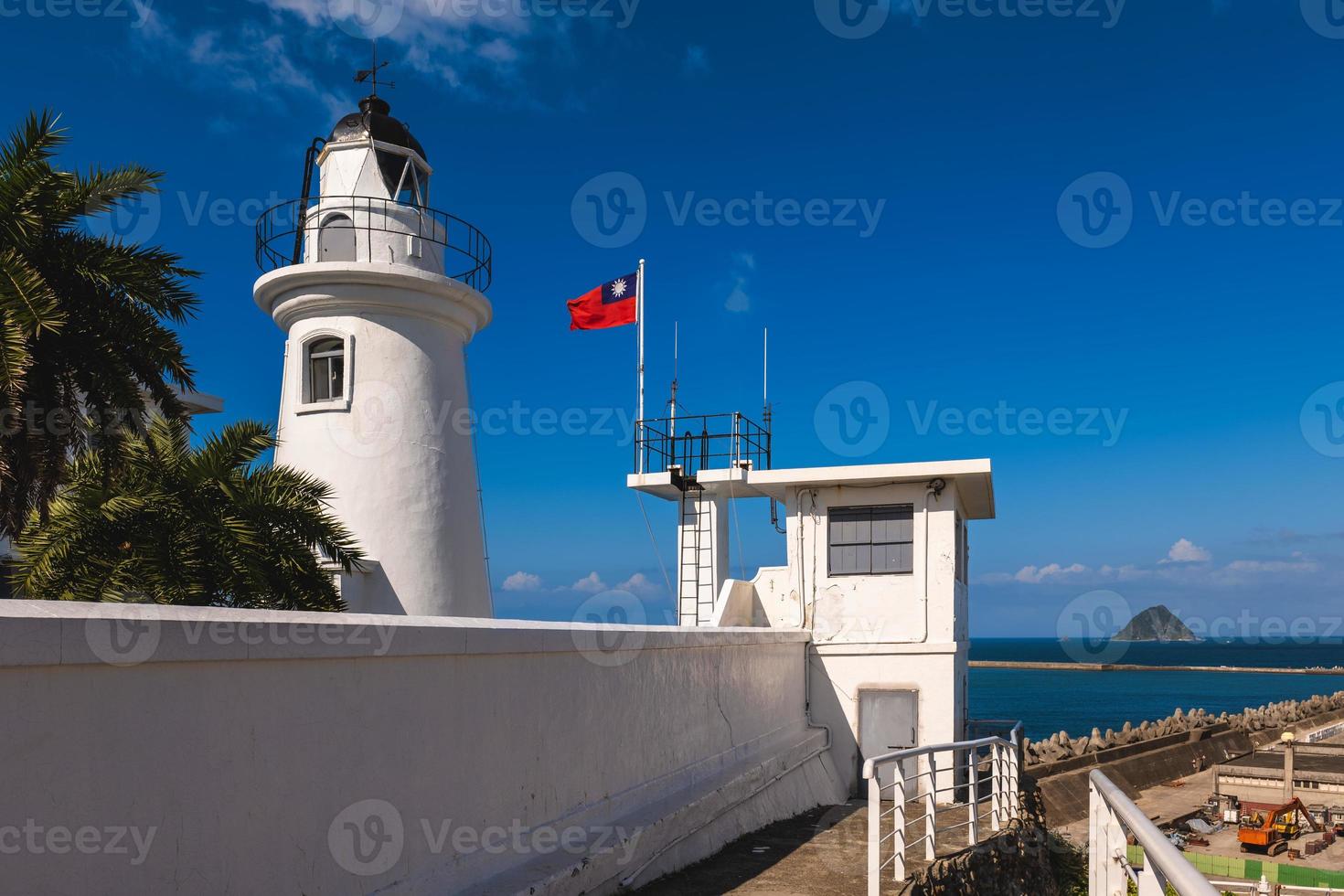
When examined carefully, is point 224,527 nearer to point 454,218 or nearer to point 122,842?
point 454,218

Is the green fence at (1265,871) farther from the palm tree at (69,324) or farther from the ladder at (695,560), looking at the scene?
the palm tree at (69,324)

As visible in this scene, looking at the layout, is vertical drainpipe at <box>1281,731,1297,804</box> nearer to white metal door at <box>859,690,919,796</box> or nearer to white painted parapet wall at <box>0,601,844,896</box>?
white metal door at <box>859,690,919,796</box>

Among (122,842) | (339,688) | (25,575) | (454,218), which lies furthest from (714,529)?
(122,842)

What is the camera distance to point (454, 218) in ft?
55.3

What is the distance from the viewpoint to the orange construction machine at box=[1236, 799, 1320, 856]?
80.0 ft

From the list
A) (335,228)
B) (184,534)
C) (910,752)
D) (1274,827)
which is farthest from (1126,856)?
(1274,827)

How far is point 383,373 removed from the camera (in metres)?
15.5

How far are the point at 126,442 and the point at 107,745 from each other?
9076 mm

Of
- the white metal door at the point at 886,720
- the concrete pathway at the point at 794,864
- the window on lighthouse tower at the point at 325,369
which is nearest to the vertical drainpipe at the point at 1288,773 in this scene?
the white metal door at the point at 886,720

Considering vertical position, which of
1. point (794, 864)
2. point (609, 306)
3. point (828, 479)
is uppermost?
point (609, 306)

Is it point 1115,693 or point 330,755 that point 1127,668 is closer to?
point 1115,693

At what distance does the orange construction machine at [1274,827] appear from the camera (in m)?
24.4

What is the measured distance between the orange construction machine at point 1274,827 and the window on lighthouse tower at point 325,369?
22.3m

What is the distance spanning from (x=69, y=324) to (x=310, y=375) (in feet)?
15.0
